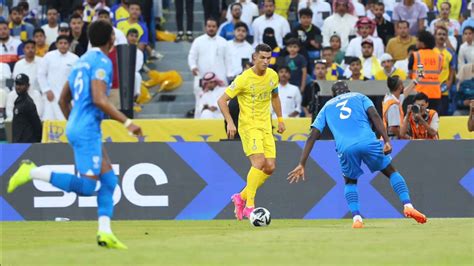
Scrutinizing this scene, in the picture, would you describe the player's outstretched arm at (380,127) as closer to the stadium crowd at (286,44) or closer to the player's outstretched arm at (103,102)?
the player's outstretched arm at (103,102)

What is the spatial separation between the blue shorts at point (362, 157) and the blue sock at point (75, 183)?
4.51 metres

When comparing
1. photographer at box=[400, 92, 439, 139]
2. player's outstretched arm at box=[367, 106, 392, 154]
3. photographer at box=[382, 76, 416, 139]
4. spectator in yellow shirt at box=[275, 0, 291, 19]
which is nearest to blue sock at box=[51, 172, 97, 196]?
player's outstretched arm at box=[367, 106, 392, 154]

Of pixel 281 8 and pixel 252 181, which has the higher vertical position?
pixel 281 8

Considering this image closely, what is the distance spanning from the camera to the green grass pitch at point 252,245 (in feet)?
37.0

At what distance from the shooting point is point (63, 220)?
800 inches

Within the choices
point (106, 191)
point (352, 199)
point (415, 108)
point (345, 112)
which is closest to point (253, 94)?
point (345, 112)

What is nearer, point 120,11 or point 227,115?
point 227,115

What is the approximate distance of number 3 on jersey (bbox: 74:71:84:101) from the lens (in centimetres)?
1273

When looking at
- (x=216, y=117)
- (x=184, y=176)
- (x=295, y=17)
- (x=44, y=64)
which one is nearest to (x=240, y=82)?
(x=184, y=176)

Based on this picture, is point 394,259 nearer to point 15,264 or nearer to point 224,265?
point 224,265

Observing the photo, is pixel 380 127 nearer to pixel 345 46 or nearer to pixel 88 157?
pixel 88 157

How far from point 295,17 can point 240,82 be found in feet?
33.2

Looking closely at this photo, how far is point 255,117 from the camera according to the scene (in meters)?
17.9

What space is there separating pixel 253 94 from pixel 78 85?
544 centimetres
